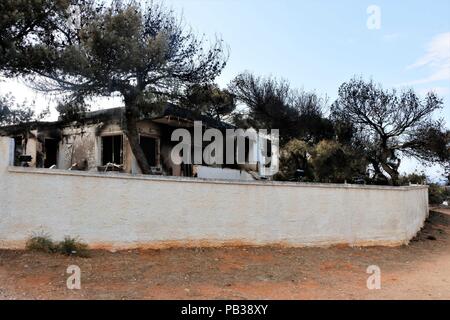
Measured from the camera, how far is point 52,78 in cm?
1205

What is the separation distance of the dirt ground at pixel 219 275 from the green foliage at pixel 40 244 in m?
0.19

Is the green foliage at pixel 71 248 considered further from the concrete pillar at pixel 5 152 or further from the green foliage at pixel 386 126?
the green foliage at pixel 386 126

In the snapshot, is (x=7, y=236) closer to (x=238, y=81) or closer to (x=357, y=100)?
(x=238, y=81)

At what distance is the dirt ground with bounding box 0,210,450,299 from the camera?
20.6 ft

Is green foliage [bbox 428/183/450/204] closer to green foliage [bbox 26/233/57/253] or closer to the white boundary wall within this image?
the white boundary wall

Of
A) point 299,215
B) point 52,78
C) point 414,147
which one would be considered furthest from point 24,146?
point 414,147

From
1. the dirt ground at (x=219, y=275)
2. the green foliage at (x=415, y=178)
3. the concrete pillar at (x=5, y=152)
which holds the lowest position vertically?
the dirt ground at (x=219, y=275)

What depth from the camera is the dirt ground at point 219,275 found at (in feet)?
20.6

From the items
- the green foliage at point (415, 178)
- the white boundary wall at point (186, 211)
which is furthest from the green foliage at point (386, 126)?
the white boundary wall at point (186, 211)

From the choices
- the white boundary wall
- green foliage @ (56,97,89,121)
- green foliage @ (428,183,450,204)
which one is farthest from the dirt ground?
green foliage @ (428,183,450,204)

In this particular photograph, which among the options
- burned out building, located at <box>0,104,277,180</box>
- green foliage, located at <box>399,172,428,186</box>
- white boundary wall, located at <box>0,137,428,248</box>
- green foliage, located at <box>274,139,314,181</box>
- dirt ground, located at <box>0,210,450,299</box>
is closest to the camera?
dirt ground, located at <box>0,210,450,299</box>

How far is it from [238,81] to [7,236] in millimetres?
17351

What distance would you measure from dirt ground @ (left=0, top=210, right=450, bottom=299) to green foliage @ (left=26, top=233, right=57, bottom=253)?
0.63 feet

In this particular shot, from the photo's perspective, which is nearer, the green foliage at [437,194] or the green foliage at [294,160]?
the green foliage at [294,160]
